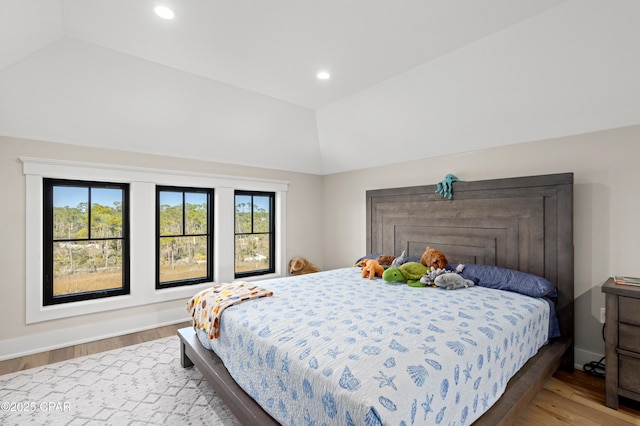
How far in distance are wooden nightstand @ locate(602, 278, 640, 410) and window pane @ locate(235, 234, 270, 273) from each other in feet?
12.9

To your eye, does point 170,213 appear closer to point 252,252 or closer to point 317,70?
point 252,252

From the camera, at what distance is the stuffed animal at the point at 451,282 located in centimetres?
275

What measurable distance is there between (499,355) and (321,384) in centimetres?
111

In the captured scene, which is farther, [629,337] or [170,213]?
[170,213]

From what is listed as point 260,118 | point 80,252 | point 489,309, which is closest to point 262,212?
point 260,118

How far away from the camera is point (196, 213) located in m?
4.18

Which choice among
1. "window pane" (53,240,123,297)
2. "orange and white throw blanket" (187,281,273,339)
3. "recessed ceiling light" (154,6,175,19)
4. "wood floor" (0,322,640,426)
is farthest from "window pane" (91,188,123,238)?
"recessed ceiling light" (154,6,175,19)

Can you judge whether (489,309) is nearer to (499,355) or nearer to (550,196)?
(499,355)

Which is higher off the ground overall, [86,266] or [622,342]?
[86,266]

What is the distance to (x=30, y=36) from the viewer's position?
2221 millimetres

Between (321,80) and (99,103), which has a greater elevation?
(321,80)

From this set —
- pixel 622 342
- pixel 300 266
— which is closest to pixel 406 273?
pixel 622 342

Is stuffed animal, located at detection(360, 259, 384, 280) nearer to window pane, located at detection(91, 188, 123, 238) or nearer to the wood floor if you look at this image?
the wood floor

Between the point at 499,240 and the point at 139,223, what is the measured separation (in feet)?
12.9
